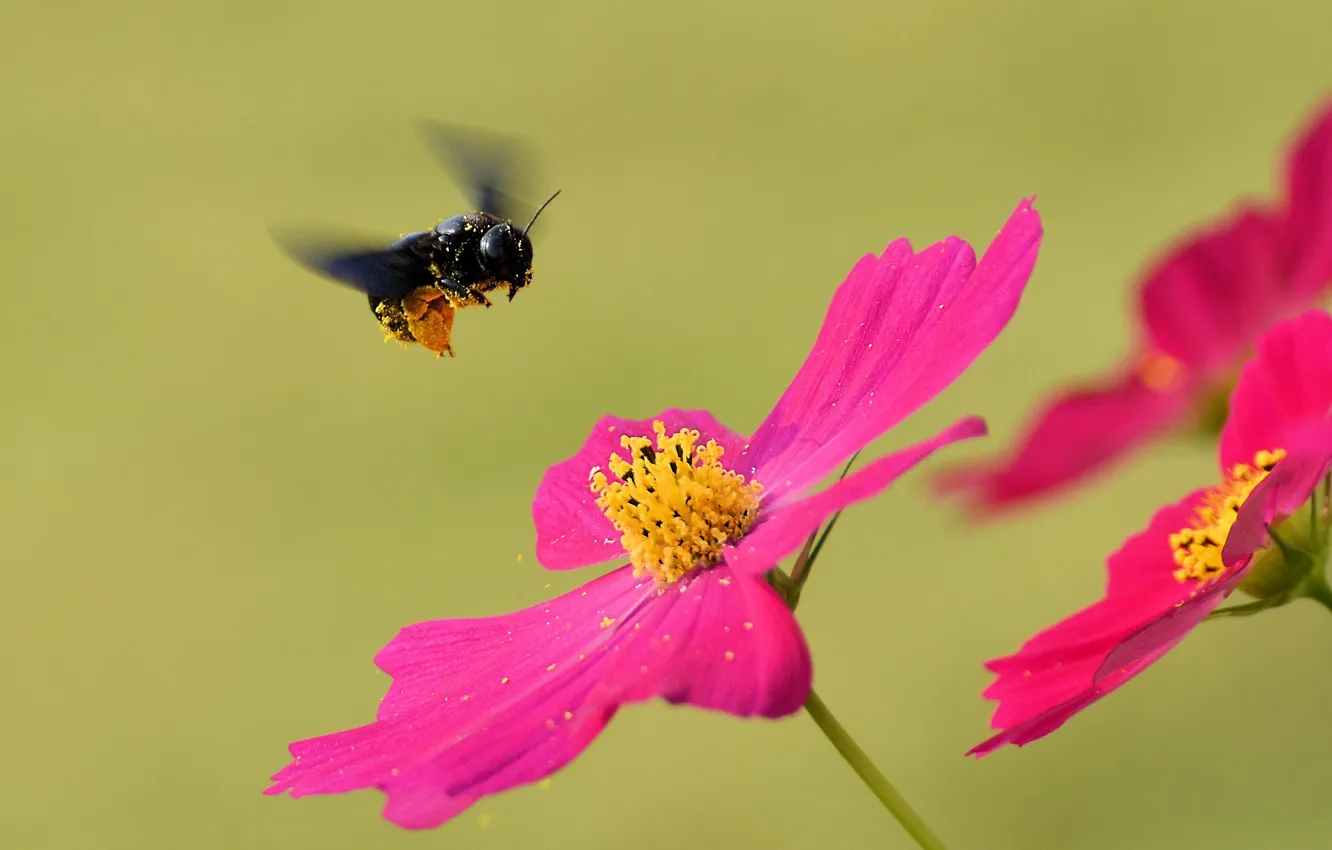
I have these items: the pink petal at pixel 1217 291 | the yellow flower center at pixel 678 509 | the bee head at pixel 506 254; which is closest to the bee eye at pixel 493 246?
the bee head at pixel 506 254

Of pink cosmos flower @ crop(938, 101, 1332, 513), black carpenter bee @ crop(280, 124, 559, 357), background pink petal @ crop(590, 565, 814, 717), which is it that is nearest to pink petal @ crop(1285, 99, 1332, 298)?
pink cosmos flower @ crop(938, 101, 1332, 513)

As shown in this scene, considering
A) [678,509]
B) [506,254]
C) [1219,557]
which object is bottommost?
[1219,557]

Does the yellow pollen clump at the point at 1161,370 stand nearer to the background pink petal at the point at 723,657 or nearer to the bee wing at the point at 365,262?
the background pink petal at the point at 723,657

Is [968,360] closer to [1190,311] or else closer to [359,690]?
[1190,311]

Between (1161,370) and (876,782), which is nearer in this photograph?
(876,782)

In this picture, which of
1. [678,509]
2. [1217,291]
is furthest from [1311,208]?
[678,509]

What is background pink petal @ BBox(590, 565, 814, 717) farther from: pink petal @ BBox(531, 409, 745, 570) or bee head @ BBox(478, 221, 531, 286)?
bee head @ BBox(478, 221, 531, 286)

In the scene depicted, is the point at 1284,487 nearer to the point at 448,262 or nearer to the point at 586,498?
the point at 586,498
